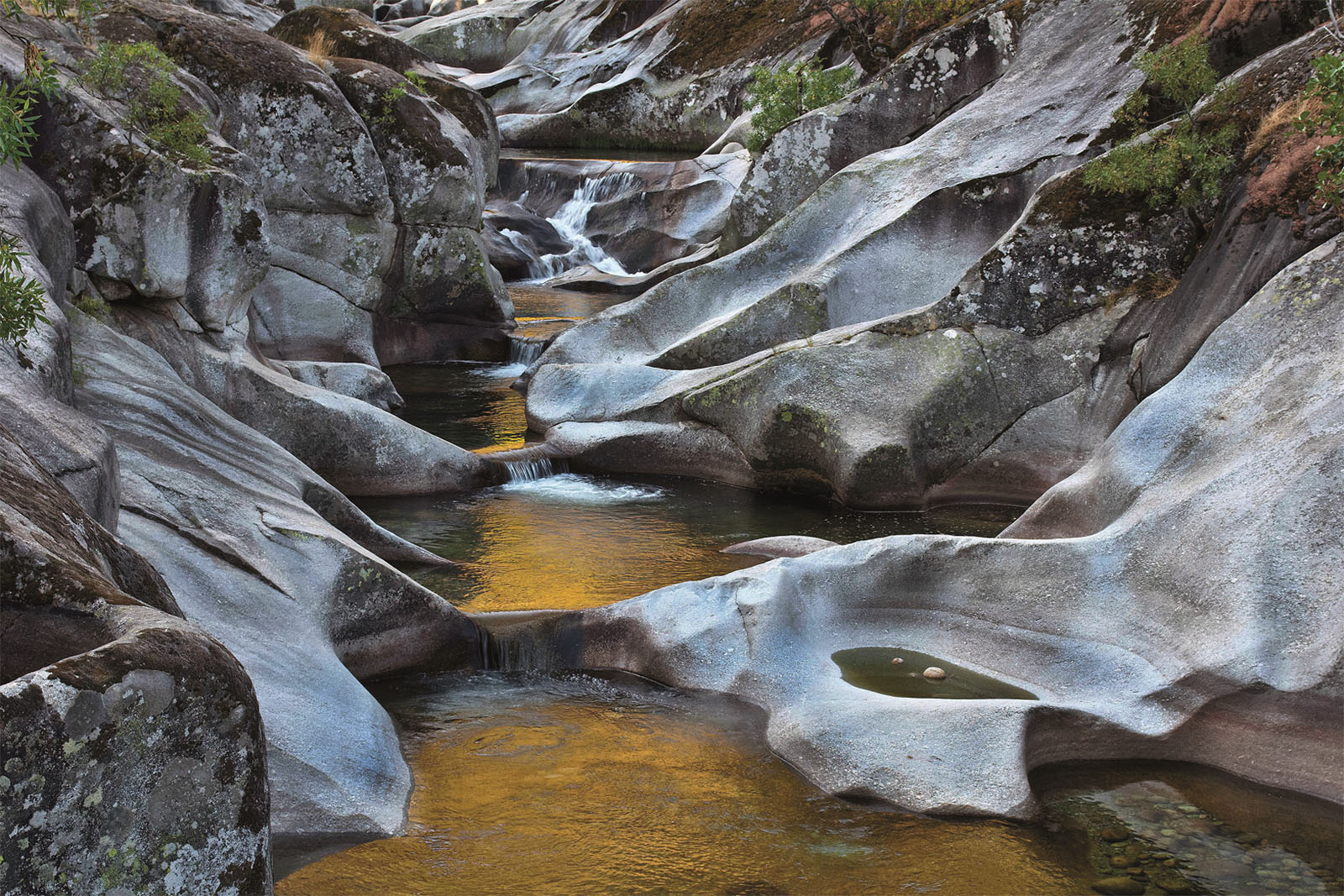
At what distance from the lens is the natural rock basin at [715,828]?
5.32 metres

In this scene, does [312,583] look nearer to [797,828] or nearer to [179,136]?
[797,828]

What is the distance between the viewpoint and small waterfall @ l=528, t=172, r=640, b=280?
25062mm

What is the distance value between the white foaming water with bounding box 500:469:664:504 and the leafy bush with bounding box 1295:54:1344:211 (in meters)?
6.73

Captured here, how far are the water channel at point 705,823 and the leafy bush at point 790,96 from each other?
12.5 meters

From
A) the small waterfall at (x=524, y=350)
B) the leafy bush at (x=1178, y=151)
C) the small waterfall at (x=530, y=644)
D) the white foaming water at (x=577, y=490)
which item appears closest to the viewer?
the small waterfall at (x=530, y=644)

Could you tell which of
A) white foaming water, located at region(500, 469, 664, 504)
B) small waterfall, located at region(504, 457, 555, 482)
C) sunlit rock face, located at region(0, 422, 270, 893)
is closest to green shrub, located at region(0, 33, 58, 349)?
sunlit rock face, located at region(0, 422, 270, 893)

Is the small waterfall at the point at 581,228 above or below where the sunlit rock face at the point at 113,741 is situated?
above

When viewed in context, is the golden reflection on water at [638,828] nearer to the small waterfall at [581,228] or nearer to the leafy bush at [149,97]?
the leafy bush at [149,97]

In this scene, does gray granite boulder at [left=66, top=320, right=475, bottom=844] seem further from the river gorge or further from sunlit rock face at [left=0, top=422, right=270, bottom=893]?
sunlit rock face at [left=0, top=422, right=270, bottom=893]

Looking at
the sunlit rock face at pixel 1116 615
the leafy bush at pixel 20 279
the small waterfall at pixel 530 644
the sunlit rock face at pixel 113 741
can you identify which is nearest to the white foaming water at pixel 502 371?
the small waterfall at pixel 530 644

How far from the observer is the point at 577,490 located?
12.4m

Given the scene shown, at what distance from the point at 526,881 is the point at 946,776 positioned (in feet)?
7.57

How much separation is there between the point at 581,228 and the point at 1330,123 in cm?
1958

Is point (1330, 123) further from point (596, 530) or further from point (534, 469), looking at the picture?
point (534, 469)
